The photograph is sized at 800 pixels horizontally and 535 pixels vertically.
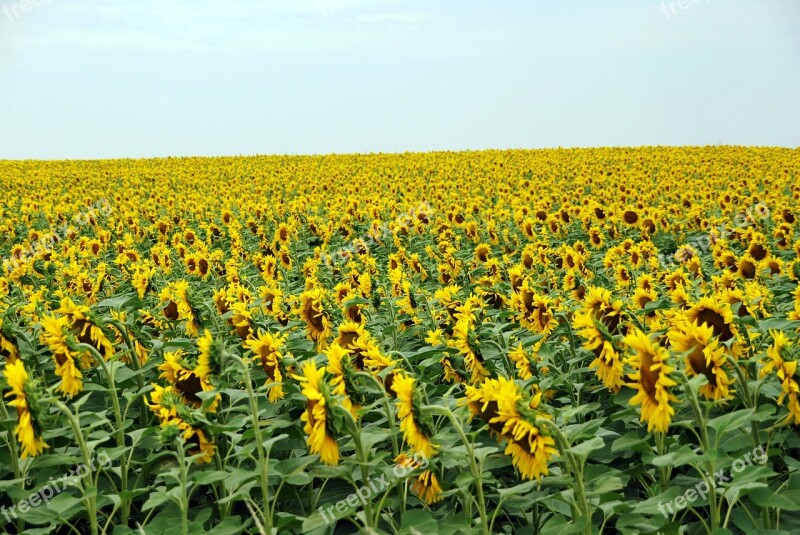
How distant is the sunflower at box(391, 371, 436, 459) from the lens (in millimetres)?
3072

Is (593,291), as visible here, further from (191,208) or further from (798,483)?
(191,208)

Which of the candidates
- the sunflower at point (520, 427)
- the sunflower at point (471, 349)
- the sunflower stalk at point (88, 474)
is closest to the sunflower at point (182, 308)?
the sunflower stalk at point (88, 474)

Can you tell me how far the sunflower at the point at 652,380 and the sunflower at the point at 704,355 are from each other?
14.8 inches

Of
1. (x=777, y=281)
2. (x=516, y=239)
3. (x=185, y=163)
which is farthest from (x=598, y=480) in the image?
(x=185, y=163)

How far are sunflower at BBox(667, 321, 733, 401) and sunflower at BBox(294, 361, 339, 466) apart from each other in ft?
5.50

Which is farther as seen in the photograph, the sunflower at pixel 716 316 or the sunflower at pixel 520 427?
the sunflower at pixel 716 316

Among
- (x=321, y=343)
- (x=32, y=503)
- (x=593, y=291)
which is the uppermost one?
(x=593, y=291)

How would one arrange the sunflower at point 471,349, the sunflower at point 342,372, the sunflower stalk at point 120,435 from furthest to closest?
the sunflower at point 471,349 → the sunflower stalk at point 120,435 → the sunflower at point 342,372

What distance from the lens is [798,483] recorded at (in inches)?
139

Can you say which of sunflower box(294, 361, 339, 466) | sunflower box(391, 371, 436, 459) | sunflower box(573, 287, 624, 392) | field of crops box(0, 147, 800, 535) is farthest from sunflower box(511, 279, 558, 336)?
sunflower box(294, 361, 339, 466)

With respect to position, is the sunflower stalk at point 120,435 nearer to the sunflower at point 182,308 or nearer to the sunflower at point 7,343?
the sunflower at point 7,343

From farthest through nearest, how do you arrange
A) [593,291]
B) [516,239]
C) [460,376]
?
1. [516,239]
2. [460,376]
3. [593,291]

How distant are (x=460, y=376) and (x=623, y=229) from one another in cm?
945

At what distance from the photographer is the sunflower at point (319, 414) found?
9.97 ft
